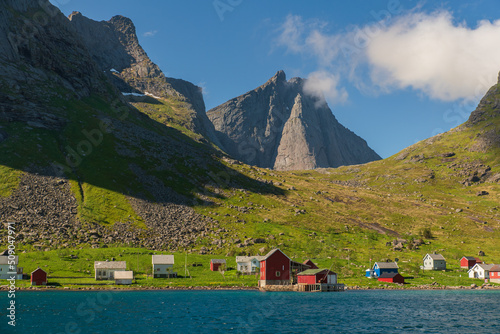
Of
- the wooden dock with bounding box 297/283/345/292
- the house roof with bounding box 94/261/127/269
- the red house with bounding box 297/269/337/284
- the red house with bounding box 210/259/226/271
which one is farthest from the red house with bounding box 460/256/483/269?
the house roof with bounding box 94/261/127/269

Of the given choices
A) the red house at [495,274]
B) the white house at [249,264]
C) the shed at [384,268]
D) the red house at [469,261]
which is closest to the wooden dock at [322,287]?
the white house at [249,264]

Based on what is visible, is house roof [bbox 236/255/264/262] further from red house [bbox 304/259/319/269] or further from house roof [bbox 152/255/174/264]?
house roof [bbox 152/255/174/264]

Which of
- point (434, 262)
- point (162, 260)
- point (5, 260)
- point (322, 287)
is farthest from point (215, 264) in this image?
point (434, 262)

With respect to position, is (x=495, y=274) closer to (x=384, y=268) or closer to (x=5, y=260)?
(x=384, y=268)

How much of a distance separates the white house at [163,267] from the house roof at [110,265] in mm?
8485

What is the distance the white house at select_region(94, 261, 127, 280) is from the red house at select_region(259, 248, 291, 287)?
36.6m

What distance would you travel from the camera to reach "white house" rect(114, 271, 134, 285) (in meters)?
108

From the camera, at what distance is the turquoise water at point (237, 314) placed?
56.0 m

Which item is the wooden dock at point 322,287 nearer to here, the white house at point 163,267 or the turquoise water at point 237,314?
the turquoise water at point 237,314

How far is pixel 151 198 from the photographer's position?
174 meters

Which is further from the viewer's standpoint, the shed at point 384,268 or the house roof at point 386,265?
the house roof at point 386,265

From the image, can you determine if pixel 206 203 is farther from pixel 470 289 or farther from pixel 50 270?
pixel 470 289

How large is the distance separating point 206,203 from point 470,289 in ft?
340

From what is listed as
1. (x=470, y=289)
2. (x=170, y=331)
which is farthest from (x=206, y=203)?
(x=170, y=331)
